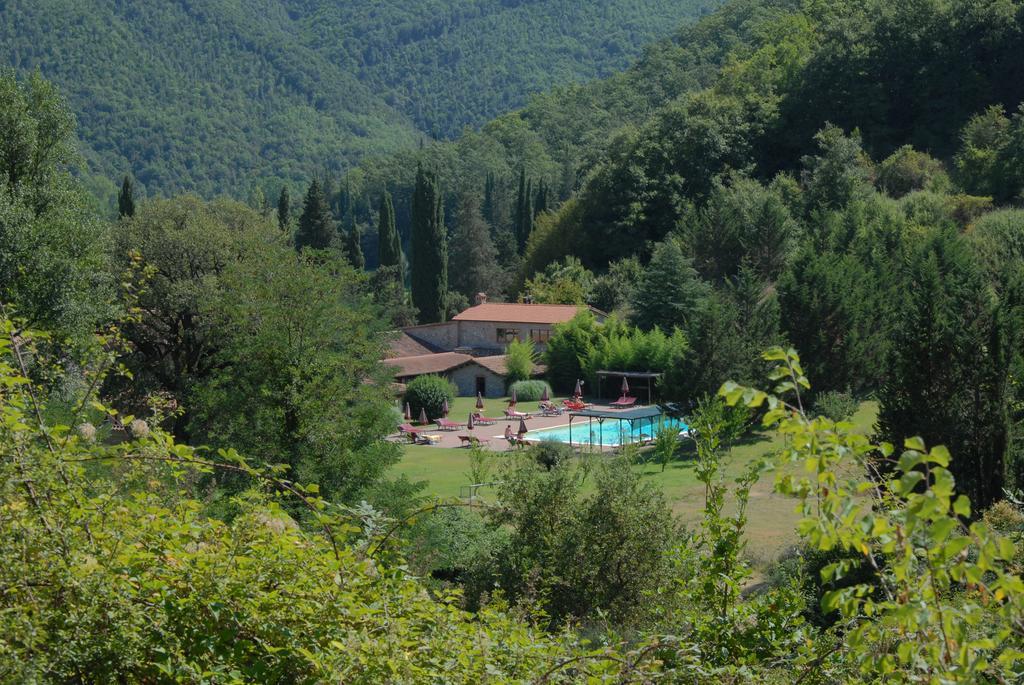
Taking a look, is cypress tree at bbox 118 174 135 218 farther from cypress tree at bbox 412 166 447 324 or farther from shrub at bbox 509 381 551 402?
cypress tree at bbox 412 166 447 324

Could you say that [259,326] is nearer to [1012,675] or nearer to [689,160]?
[1012,675]

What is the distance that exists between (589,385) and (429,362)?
7.34 metres

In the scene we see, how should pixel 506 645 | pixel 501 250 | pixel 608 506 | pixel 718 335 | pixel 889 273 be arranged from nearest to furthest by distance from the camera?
pixel 506 645 < pixel 608 506 < pixel 718 335 < pixel 889 273 < pixel 501 250

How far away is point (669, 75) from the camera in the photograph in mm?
106812

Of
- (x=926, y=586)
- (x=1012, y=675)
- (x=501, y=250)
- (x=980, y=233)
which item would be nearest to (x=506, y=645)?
(x=1012, y=675)

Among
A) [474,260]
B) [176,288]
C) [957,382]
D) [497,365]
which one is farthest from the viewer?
[474,260]

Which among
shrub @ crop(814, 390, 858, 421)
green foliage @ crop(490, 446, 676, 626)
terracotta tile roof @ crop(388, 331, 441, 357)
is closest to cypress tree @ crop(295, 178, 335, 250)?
terracotta tile roof @ crop(388, 331, 441, 357)

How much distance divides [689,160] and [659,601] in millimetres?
53461

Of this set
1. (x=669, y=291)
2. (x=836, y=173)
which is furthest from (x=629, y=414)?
(x=836, y=173)

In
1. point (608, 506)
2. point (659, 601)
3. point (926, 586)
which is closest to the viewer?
point (926, 586)

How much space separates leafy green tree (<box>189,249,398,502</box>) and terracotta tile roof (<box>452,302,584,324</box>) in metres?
33.1

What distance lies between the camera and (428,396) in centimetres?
4403

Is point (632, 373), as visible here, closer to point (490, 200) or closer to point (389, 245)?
point (389, 245)

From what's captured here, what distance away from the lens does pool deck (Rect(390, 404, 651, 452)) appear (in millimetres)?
37031
